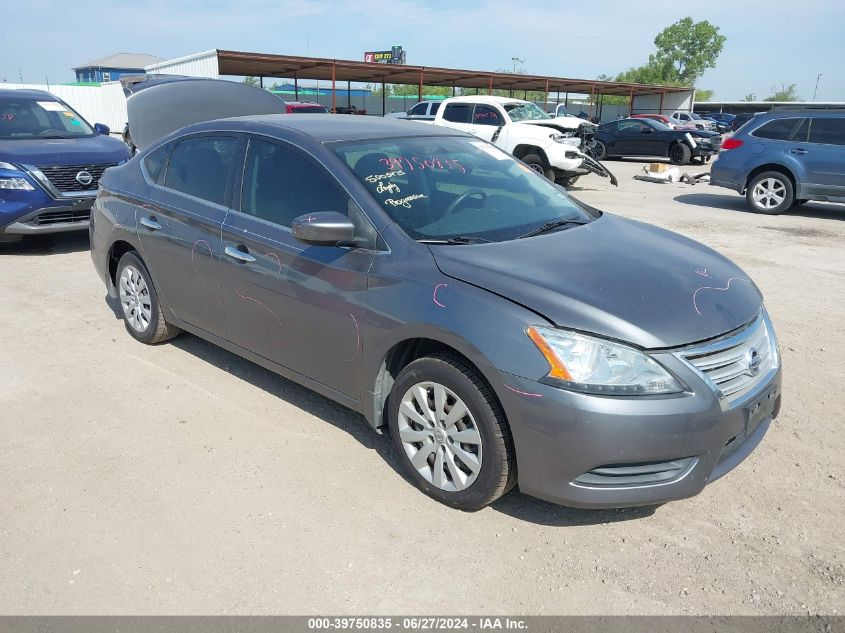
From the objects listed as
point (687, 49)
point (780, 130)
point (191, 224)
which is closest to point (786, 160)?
point (780, 130)

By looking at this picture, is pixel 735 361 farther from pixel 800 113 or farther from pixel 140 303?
pixel 800 113

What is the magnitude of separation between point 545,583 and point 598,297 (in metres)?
1.18

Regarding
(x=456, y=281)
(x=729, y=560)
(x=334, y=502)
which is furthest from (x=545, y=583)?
(x=456, y=281)

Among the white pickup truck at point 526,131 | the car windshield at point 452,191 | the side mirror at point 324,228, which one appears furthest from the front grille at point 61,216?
the white pickup truck at point 526,131

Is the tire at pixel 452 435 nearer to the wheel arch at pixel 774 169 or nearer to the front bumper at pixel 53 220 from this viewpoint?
the front bumper at pixel 53 220

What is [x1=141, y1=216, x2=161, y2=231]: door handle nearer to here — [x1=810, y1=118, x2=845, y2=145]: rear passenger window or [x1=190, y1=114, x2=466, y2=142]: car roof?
[x1=190, y1=114, x2=466, y2=142]: car roof

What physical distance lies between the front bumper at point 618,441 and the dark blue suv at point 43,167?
695cm

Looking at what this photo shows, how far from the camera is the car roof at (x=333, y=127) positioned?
3.87 meters

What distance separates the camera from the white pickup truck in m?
14.0

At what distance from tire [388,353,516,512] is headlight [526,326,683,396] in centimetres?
34

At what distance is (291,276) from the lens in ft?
11.8

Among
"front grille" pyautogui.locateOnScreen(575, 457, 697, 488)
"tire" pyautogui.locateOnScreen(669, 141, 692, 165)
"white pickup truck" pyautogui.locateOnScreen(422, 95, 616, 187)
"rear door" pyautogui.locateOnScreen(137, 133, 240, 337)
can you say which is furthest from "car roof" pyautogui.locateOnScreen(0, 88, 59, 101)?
"tire" pyautogui.locateOnScreen(669, 141, 692, 165)

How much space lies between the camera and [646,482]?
108 inches

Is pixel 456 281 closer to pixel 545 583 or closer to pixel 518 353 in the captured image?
pixel 518 353
